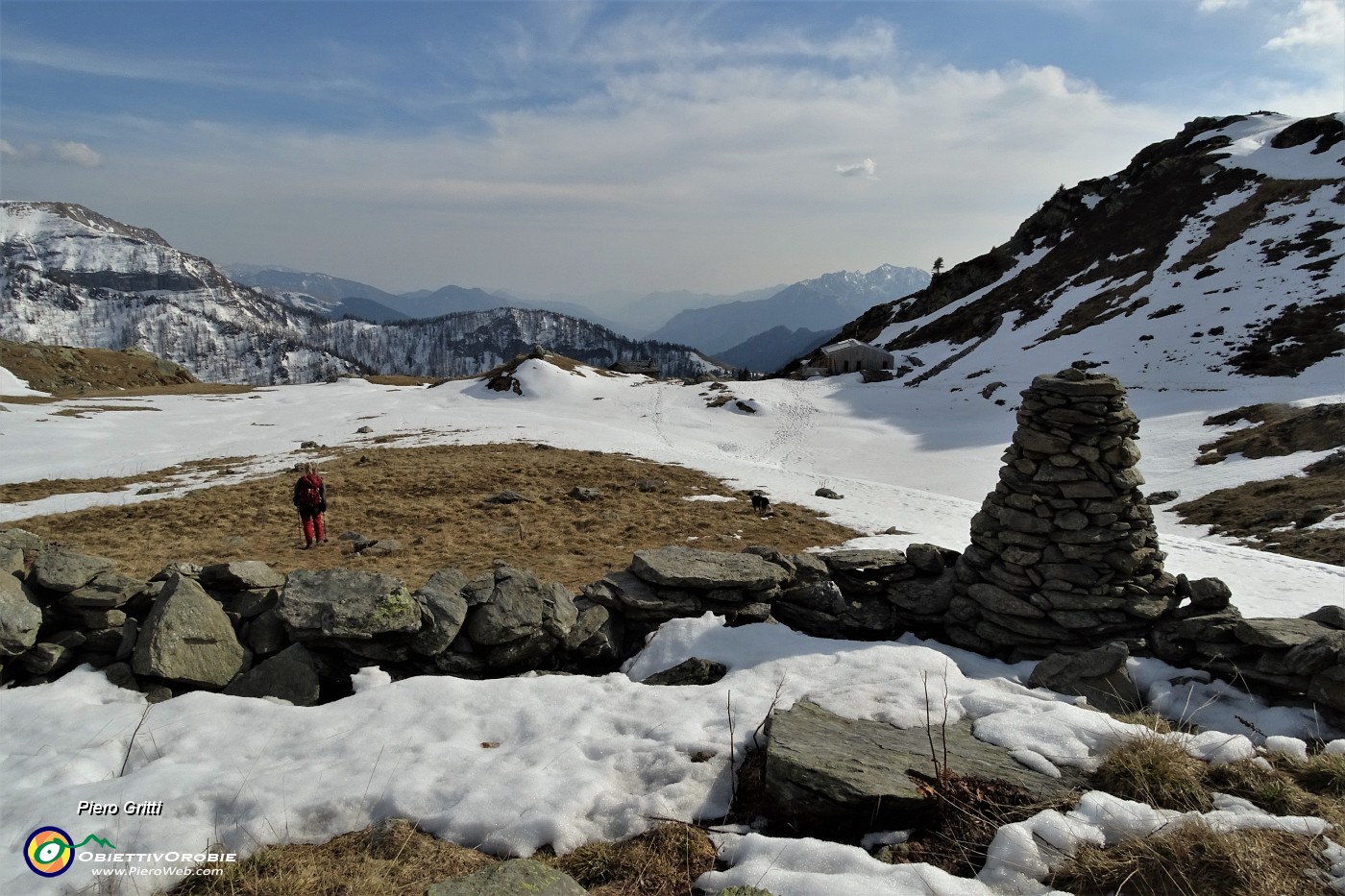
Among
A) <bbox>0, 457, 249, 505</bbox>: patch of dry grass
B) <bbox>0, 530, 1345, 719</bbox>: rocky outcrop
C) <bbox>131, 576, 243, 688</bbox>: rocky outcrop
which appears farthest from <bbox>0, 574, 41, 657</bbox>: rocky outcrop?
<bbox>0, 457, 249, 505</bbox>: patch of dry grass

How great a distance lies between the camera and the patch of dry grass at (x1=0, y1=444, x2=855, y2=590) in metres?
13.7

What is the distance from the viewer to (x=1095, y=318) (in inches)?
2250

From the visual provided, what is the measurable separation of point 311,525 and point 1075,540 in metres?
16.0

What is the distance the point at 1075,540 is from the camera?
30.8 ft

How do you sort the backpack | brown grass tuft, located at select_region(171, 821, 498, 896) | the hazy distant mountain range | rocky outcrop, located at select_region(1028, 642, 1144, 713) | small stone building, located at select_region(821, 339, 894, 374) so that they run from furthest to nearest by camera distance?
small stone building, located at select_region(821, 339, 894, 374)
the hazy distant mountain range
the backpack
rocky outcrop, located at select_region(1028, 642, 1144, 713)
brown grass tuft, located at select_region(171, 821, 498, 896)

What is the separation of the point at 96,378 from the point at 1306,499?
90123 millimetres

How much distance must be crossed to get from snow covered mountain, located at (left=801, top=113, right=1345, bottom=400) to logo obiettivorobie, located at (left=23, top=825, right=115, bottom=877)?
163ft

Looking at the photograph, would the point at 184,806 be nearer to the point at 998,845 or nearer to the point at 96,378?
the point at 998,845

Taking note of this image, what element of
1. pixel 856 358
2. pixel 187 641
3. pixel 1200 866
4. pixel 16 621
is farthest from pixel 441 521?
pixel 856 358

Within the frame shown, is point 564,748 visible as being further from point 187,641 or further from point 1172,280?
point 1172,280

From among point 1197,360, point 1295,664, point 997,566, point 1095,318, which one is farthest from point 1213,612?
point 1095,318

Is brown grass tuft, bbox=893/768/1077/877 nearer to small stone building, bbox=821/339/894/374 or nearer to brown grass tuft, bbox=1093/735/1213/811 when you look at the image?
brown grass tuft, bbox=1093/735/1213/811

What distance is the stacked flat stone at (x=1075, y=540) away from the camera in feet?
30.4

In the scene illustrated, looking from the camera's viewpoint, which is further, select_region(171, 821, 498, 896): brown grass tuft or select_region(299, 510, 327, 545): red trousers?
select_region(299, 510, 327, 545): red trousers
